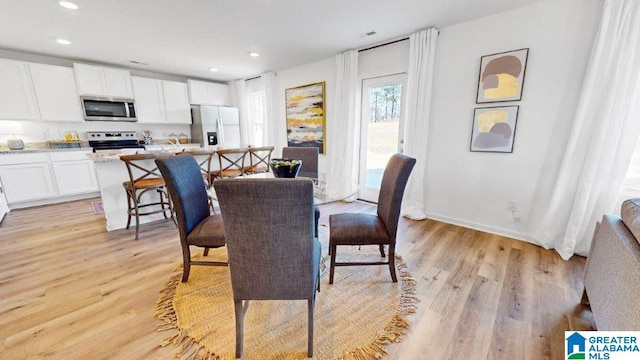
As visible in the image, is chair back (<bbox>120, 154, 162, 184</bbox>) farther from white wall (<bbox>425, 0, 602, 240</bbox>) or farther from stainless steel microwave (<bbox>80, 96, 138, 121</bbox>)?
white wall (<bbox>425, 0, 602, 240</bbox>)

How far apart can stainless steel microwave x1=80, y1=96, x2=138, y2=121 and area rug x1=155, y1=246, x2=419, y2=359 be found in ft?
13.5

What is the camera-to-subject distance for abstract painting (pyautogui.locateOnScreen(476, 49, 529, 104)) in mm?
2424

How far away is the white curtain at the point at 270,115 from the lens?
4.86m

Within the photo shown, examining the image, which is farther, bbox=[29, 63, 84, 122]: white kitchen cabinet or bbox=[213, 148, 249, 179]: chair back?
bbox=[29, 63, 84, 122]: white kitchen cabinet

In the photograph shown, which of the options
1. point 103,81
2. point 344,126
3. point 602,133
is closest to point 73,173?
point 103,81

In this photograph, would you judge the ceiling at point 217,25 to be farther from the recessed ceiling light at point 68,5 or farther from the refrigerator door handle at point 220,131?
the refrigerator door handle at point 220,131

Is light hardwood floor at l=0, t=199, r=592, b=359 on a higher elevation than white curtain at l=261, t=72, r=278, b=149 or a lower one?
lower

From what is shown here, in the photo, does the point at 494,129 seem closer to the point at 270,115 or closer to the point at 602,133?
the point at 602,133

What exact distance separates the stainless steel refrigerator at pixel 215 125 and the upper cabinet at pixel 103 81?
4.11 ft

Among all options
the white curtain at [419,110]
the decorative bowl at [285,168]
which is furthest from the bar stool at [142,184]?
the white curtain at [419,110]

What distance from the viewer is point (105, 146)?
174 inches

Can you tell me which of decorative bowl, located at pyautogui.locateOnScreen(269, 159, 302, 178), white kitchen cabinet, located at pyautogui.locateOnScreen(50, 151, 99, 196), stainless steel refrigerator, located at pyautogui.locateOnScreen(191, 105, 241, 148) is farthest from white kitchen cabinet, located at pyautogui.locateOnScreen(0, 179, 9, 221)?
decorative bowl, located at pyautogui.locateOnScreen(269, 159, 302, 178)

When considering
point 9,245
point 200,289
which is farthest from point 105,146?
point 200,289

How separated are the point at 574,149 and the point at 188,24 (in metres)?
4.16
